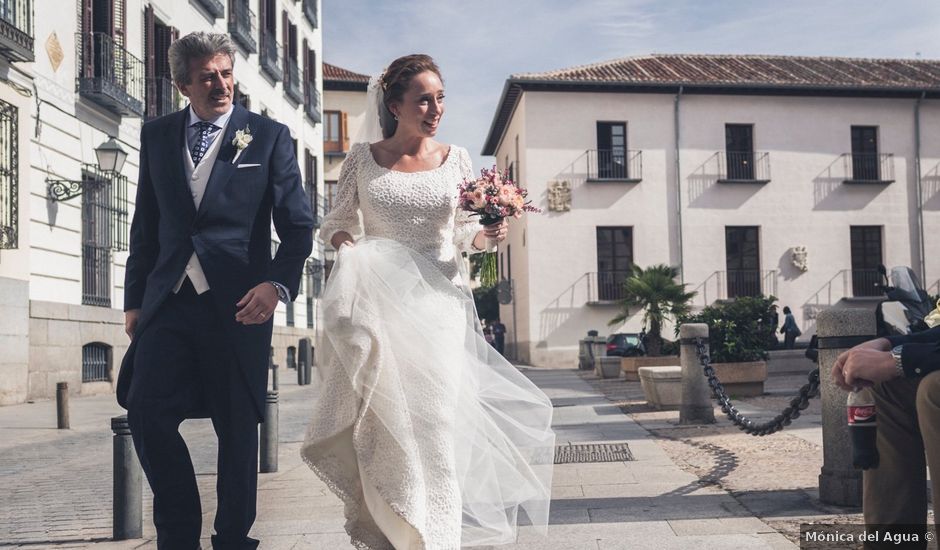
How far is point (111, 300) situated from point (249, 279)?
49.7 feet

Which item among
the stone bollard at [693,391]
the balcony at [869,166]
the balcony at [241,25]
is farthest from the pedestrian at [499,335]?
the stone bollard at [693,391]

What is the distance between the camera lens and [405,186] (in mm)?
4258

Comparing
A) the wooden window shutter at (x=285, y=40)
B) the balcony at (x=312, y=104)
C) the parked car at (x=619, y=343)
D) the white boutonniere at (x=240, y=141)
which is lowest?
the parked car at (x=619, y=343)

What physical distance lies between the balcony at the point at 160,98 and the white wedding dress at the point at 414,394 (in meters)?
16.0

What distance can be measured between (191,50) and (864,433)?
2.85 m

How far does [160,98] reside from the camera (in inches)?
771

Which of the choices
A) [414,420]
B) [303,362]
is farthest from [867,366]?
[303,362]

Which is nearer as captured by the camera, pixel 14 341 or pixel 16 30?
pixel 14 341

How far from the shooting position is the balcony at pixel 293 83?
30625mm

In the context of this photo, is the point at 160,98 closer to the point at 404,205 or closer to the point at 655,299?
the point at 655,299

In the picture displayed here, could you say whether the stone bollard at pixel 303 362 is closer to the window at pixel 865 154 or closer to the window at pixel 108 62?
the window at pixel 108 62

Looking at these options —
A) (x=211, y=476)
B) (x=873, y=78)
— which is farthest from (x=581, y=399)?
(x=873, y=78)

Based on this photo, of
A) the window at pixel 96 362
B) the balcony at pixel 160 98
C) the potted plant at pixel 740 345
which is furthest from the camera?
the balcony at pixel 160 98

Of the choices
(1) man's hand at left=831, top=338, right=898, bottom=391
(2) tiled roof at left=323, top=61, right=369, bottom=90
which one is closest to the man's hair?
(1) man's hand at left=831, top=338, right=898, bottom=391
